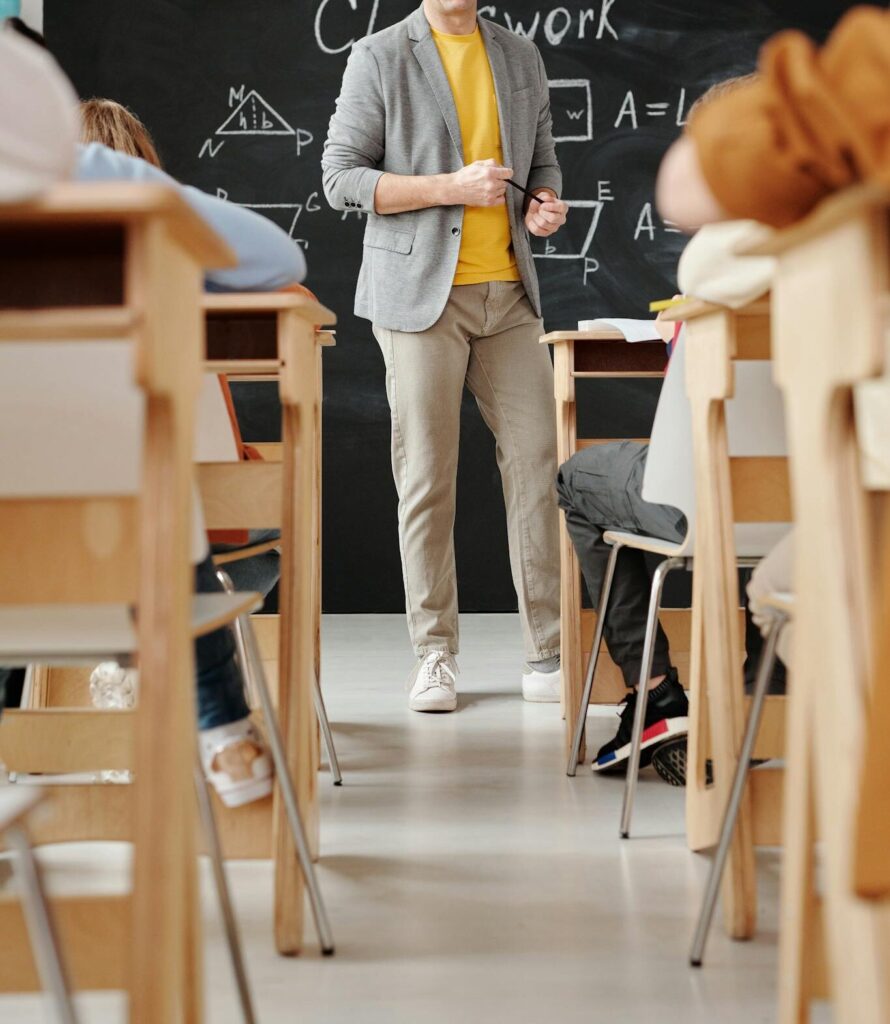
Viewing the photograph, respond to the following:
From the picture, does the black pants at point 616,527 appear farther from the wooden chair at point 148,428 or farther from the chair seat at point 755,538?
the wooden chair at point 148,428

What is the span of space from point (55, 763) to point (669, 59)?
3736 mm

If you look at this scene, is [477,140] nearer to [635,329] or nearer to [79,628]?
[635,329]

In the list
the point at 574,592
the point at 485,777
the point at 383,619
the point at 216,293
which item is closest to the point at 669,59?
the point at 383,619

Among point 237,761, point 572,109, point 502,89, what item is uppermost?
point 572,109

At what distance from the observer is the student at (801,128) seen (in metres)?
0.80

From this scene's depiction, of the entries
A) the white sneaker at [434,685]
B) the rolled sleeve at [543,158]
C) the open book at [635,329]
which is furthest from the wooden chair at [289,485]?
the rolled sleeve at [543,158]

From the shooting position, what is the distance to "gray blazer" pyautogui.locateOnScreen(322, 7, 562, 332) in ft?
10.3

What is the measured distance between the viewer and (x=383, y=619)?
470 cm

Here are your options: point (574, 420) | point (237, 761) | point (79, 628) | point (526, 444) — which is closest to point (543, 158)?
point (526, 444)

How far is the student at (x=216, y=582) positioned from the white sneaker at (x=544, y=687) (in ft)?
5.05

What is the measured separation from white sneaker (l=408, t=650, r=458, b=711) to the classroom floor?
0.25 meters

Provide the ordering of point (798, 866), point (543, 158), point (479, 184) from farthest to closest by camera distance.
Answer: point (543, 158) < point (479, 184) < point (798, 866)

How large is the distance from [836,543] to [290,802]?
808 millimetres

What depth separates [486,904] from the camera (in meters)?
1.74
